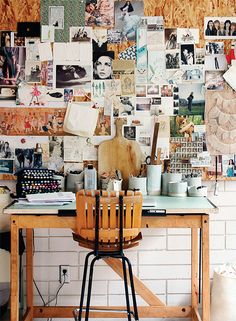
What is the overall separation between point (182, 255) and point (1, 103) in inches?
66.7

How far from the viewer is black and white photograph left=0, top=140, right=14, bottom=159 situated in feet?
12.3

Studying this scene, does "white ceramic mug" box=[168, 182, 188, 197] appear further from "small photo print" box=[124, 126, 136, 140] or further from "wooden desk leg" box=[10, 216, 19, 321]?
"wooden desk leg" box=[10, 216, 19, 321]

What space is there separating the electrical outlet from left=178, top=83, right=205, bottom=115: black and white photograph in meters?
1.39

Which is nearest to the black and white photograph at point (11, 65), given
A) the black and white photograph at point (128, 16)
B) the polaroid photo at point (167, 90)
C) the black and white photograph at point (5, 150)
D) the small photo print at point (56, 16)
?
the small photo print at point (56, 16)

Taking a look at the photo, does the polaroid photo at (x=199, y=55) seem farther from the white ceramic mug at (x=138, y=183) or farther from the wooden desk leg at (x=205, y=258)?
the wooden desk leg at (x=205, y=258)

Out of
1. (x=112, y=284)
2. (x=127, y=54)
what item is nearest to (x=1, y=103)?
(x=127, y=54)

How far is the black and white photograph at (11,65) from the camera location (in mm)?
3744

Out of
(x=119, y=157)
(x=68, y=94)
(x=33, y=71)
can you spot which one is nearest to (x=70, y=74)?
(x=68, y=94)

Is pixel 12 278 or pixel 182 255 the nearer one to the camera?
pixel 12 278

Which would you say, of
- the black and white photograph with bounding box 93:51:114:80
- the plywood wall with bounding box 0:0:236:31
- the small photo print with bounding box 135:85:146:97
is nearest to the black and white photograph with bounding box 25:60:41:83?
the plywood wall with bounding box 0:0:236:31

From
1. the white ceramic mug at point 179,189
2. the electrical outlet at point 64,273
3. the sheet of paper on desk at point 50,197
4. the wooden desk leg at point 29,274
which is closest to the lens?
the sheet of paper on desk at point 50,197

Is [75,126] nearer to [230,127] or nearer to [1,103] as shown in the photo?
[1,103]

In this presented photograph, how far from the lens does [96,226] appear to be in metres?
2.93

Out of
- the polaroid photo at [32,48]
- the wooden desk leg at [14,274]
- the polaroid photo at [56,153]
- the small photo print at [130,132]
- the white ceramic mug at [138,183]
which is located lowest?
the wooden desk leg at [14,274]
